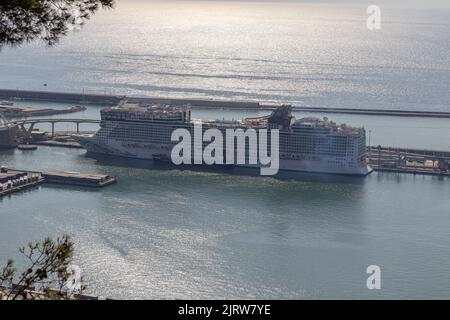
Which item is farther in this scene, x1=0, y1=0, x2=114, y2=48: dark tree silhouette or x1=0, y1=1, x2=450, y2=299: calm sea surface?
x1=0, y1=1, x2=450, y2=299: calm sea surface

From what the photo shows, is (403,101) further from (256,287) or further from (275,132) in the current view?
(256,287)

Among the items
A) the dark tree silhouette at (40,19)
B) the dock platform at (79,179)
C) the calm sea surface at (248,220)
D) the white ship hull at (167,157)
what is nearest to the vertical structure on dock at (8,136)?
the calm sea surface at (248,220)

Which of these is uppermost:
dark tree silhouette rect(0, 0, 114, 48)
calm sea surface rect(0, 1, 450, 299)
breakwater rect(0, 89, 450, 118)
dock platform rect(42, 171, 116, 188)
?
dark tree silhouette rect(0, 0, 114, 48)

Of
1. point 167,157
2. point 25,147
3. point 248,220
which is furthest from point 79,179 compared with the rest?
point 25,147

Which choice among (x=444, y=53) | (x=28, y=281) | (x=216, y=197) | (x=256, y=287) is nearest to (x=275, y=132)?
(x=216, y=197)

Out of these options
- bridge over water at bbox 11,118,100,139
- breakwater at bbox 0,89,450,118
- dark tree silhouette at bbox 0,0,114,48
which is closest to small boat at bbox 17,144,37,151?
bridge over water at bbox 11,118,100,139

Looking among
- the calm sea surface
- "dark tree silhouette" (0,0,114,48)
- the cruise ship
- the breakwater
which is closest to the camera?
"dark tree silhouette" (0,0,114,48)

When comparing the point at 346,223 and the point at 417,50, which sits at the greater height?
the point at 417,50

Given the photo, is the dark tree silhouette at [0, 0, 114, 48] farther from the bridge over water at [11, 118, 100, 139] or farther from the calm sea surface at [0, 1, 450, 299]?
the bridge over water at [11, 118, 100, 139]
